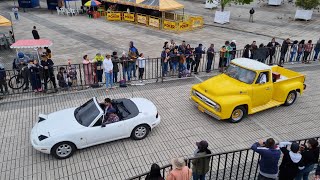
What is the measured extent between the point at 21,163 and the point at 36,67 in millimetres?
4953

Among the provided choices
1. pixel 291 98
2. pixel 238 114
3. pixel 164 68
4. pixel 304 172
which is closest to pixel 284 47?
pixel 291 98

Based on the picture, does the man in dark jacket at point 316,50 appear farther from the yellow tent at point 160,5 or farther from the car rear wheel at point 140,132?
the yellow tent at point 160,5

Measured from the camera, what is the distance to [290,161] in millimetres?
6516

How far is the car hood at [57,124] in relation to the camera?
28.5ft

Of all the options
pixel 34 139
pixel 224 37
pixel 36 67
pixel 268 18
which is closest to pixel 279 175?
pixel 34 139

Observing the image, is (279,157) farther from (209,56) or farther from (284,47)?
(284,47)

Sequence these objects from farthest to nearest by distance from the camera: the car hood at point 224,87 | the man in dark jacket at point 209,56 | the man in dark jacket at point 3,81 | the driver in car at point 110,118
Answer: the man in dark jacket at point 209,56
the man in dark jacket at point 3,81
the car hood at point 224,87
the driver in car at point 110,118

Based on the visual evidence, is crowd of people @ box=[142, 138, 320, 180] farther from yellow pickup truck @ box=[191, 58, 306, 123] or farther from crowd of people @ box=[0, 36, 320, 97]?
crowd of people @ box=[0, 36, 320, 97]

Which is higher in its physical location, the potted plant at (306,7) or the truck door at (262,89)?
the potted plant at (306,7)

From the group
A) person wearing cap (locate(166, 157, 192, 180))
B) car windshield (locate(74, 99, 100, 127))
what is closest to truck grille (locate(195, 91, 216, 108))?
car windshield (locate(74, 99, 100, 127))

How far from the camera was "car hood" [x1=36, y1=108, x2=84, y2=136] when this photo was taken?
868 centimetres

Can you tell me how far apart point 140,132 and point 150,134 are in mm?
578

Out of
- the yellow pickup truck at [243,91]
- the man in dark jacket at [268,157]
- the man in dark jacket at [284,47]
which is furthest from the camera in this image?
the man in dark jacket at [284,47]

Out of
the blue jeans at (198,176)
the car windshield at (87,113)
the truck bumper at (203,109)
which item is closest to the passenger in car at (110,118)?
the car windshield at (87,113)
